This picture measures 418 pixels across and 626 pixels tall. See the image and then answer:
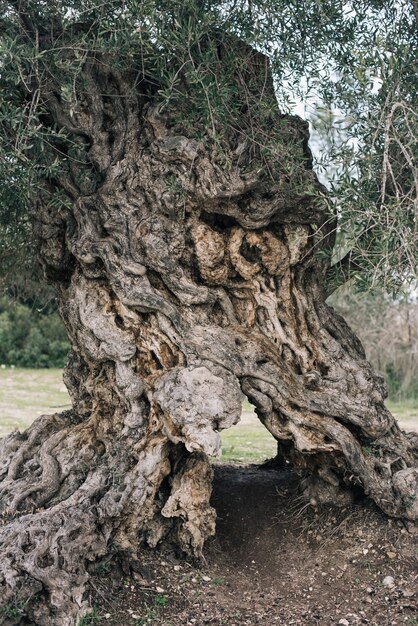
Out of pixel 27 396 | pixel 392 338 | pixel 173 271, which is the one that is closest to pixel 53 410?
pixel 27 396

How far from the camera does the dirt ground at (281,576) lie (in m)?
7.05

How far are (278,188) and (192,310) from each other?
4.91 feet

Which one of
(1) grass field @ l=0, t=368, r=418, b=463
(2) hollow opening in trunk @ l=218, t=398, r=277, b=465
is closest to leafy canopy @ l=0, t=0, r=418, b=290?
(2) hollow opening in trunk @ l=218, t=398, r=277, b=465

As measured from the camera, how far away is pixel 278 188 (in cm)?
792

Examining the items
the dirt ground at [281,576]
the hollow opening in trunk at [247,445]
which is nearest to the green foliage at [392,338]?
the hollow opening in trunk at [247,445]

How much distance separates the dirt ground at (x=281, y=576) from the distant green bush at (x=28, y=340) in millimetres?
20534

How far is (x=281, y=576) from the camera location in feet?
25.8

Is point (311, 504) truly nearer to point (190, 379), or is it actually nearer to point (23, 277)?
point (190, 379)

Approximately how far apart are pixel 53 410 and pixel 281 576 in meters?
13.1

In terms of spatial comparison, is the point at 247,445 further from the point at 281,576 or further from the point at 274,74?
the point at 274,74

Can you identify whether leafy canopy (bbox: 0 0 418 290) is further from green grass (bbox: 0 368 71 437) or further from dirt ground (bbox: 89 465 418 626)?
green grass (bbox: 0 368 71 437)

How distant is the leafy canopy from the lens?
6.82 m

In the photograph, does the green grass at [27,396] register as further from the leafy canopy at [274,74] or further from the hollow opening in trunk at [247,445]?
the leafy canopy at [274,74]

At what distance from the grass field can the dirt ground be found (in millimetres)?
3915
